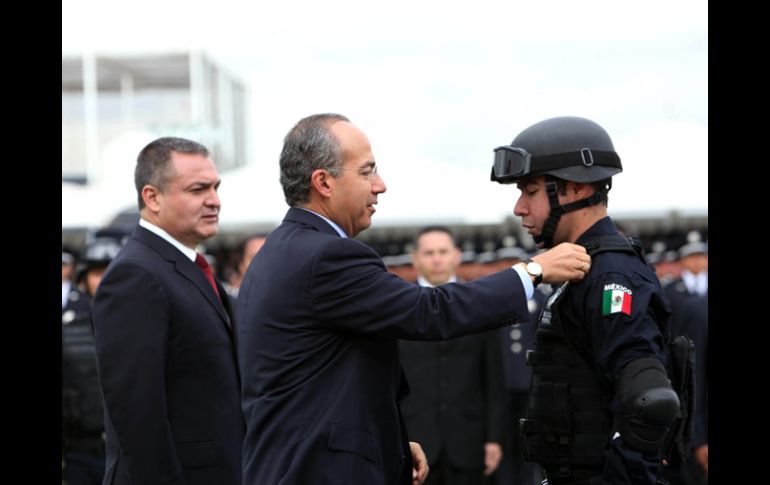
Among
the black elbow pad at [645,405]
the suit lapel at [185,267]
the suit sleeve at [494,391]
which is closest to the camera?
the black elbow pad at [645,405]

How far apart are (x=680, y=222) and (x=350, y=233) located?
1489cm

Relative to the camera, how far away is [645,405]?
11.3 feet

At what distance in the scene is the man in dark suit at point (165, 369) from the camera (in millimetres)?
4262

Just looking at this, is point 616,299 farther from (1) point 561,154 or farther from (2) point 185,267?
(2) point 185,267

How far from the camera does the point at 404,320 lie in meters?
3.66

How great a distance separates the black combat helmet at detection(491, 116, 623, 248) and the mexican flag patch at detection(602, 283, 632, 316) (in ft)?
1.43

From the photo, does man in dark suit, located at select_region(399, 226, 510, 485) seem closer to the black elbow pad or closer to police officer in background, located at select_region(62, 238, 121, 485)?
police officer in background, located at select_region(62, 238, 121, 485)

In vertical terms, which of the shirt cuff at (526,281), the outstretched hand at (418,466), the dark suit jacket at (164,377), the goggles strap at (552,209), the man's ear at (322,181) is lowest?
the outstretched hand at (418,466)

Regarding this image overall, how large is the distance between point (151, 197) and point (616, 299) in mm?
2295

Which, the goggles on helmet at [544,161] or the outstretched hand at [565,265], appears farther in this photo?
the goggles on helmet at [544,161]

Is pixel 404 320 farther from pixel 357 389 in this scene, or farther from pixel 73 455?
pixel 73 455

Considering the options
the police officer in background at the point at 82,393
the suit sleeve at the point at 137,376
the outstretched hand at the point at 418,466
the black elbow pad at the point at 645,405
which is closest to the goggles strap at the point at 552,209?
the black elbow pad at the point at 645,405

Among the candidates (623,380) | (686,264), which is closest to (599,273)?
(623,380)

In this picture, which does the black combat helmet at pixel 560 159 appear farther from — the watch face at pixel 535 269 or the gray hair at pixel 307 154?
the gray hair at pixel 307 154
